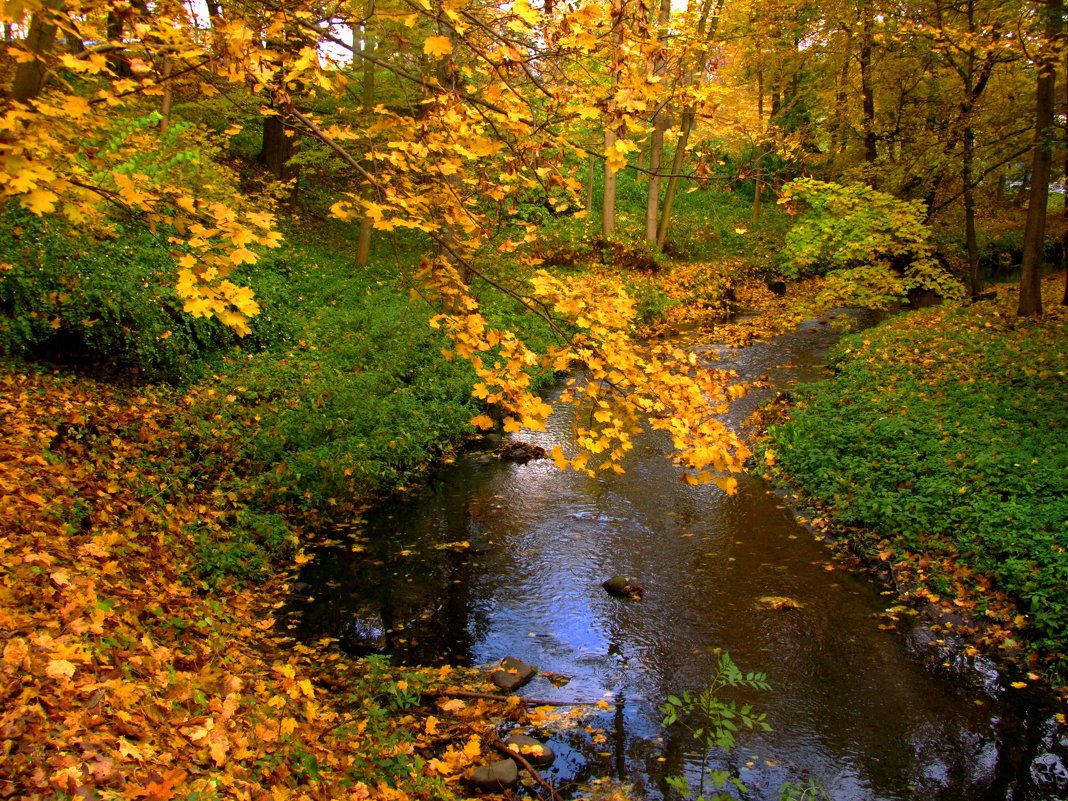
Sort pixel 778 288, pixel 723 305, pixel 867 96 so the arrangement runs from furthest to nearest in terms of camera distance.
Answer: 1. pixel 778 288
2. pixel 723 305
3. pixel 867 96

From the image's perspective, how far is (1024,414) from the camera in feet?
28.7

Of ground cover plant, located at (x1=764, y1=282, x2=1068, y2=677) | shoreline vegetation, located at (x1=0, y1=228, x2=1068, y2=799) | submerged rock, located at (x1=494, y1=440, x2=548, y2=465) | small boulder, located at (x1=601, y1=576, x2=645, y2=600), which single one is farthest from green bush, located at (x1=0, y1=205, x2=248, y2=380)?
ground cover plant, located at (x1=764, y1=282, x2=1068, y2=677)

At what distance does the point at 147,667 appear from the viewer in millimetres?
3943

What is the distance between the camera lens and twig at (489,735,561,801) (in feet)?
14.6

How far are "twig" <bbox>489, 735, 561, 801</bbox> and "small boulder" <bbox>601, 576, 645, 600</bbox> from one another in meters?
2.50

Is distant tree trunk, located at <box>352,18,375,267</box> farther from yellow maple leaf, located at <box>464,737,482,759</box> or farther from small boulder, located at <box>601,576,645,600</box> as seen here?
yellow maple leaf, located at <box>464,737,482,759</box>

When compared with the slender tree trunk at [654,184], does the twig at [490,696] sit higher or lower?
lower

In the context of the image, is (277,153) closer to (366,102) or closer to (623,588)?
(366,102)

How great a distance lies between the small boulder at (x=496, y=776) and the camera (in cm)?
441

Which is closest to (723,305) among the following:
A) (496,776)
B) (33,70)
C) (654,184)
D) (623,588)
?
(654,184)

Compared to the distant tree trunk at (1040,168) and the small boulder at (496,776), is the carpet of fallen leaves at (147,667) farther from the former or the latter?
the distant tree trunk at (1040,168)

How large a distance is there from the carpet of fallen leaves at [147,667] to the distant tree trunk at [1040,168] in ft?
38.3

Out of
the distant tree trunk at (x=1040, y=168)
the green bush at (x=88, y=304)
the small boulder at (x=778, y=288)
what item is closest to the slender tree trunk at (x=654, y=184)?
the small boulder at (x=778, y=288)

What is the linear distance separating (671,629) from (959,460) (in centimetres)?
427
